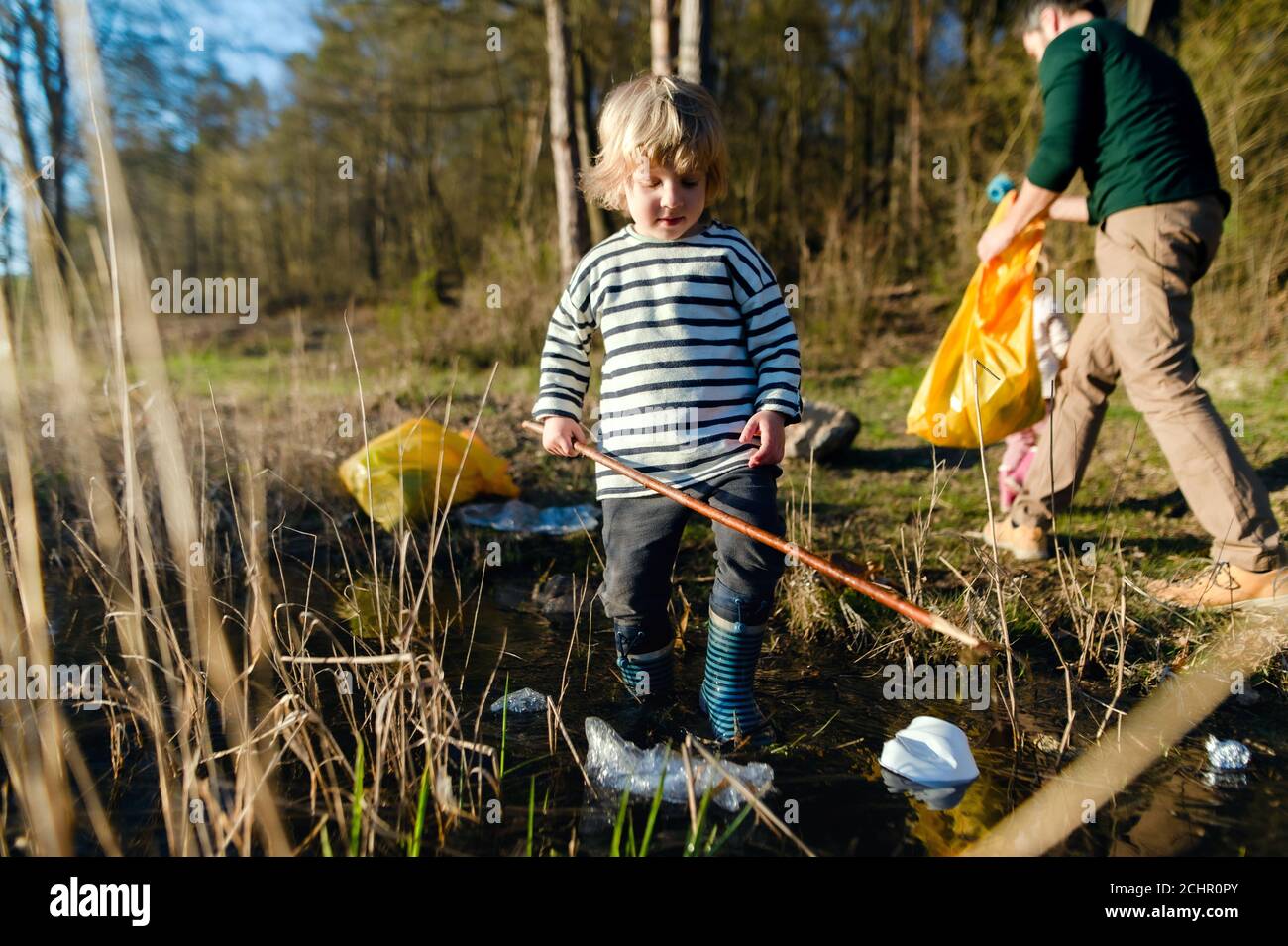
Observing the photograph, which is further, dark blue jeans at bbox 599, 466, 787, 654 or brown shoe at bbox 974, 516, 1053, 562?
brown shoe at bbox 974, 516, 1053, 562

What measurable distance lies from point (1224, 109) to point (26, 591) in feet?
24.9

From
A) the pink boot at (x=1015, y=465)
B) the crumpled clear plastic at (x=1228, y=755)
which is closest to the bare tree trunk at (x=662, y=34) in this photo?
the pink boot at (x=1015, y=465)

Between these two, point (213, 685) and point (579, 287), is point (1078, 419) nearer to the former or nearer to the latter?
point (579, 287)

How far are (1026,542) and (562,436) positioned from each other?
2.03 meters

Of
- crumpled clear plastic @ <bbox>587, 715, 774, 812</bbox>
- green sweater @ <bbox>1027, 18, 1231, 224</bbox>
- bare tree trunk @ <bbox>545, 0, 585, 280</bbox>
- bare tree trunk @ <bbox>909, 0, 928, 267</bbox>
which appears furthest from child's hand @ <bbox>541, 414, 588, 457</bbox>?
bare tree trunk @ <bbox>909, 0, 928, 267</bbox>

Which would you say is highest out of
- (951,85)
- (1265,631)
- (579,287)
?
(951,85)

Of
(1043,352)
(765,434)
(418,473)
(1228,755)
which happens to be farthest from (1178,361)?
(418,473)

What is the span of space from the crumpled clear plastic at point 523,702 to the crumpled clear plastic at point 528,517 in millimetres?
1382

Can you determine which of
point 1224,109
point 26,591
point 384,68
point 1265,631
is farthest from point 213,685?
point 384,68

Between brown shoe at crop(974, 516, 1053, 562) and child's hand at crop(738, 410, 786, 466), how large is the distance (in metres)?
1.64

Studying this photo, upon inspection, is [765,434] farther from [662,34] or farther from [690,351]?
[662,34]

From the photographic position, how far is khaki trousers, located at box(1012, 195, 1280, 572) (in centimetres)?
299

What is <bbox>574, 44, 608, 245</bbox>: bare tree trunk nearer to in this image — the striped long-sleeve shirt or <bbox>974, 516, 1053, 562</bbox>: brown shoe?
<bbox>974, 516, 1053, 562</bbox>: brown shoe

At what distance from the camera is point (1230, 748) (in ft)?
7.30
